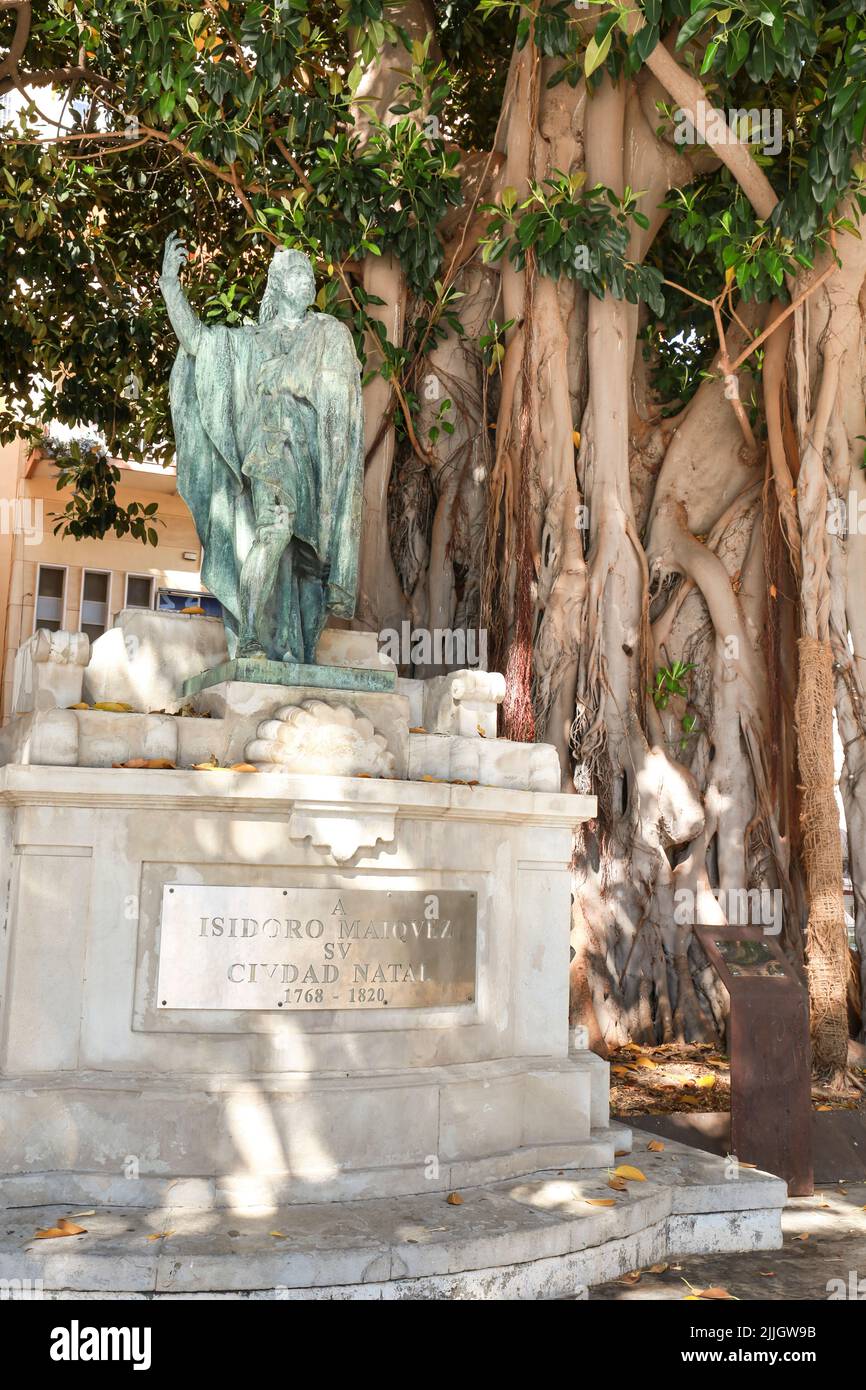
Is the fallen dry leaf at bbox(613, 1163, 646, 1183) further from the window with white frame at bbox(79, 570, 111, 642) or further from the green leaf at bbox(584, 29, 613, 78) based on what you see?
the window with white frame at bbox(79, 570, 111, 642)

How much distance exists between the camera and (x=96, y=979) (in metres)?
3.90

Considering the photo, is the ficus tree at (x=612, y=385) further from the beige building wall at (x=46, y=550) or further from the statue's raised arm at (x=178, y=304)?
the beige building wall at (x=46, y=550)

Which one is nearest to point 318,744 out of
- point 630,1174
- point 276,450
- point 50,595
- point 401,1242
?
point 276,450

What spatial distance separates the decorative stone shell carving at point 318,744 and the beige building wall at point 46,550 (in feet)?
37.5

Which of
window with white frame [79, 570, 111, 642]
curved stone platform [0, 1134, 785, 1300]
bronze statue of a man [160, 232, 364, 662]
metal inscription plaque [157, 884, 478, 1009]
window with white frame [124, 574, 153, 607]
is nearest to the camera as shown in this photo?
curved stone platform [0, 1134, 785, 1300]

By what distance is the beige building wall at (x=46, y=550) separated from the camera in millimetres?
15312

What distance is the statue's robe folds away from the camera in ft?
15.0

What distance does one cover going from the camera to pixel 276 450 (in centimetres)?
452

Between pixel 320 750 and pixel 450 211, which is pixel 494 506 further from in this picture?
pixel 320 750

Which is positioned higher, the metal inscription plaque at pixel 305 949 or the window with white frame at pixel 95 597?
the window with white frame at pixel 95 597

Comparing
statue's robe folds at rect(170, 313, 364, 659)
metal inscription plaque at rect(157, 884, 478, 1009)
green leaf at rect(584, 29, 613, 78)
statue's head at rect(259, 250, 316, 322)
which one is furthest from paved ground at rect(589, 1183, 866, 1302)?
green leaf at rect(584, 29, 613, 78)

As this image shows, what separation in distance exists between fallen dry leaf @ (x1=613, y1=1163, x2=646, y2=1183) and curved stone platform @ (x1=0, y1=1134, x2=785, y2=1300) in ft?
0.22

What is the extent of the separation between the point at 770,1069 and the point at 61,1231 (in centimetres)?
266

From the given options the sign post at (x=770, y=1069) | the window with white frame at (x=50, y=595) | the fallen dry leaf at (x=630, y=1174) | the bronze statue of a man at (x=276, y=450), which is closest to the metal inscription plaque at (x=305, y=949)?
the fallen dry leaf at (x=630, y=1174)
